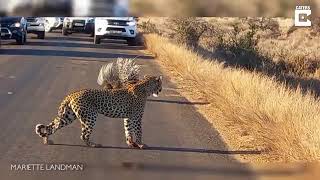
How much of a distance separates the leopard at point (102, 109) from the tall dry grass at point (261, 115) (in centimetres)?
149

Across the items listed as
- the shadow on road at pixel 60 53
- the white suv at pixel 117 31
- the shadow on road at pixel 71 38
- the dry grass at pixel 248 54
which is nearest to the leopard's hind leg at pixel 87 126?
the dry grass at pixel 248 54

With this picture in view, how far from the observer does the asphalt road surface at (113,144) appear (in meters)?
6.65

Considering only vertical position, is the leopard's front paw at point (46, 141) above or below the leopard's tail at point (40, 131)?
below

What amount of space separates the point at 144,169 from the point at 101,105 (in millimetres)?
2146

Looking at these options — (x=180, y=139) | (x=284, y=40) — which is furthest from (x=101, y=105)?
(x=284, y=40)

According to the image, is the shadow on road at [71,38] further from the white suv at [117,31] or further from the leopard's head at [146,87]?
the leopard's head at [146,87]

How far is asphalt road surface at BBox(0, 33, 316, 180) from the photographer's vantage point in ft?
21.8

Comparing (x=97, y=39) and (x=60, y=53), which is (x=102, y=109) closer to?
(x=60, y=53)

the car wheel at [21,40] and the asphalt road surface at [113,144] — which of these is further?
the car wheel at [21,40]

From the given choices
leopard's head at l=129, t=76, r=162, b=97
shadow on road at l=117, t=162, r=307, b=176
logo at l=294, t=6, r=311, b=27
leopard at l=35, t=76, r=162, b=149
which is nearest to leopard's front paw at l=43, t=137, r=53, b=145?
leopard at l=35, t=76, r=162, b=149

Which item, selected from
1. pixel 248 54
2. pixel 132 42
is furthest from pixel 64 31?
pixel 248 54

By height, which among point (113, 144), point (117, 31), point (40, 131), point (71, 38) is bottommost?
point (71, 38)

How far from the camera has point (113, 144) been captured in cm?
901

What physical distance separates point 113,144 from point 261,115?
2.71 m
